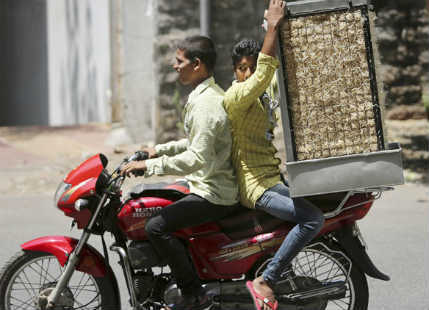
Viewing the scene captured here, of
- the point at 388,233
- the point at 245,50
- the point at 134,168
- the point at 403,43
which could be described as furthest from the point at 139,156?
the point at 403,43

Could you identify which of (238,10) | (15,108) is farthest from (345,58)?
(15,108)

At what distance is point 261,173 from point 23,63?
1686cm

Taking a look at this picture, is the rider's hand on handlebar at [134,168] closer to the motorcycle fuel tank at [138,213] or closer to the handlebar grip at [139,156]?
the handlebar grip at [139,156]

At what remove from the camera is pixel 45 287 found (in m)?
4.06

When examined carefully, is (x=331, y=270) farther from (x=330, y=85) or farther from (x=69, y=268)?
(x=69, y=268)

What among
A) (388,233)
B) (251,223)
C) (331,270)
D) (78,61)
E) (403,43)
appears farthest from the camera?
(78,61)

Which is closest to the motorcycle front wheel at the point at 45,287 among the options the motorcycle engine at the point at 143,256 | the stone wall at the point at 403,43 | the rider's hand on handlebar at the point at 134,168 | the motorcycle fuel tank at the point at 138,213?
the motorcycle engine at the point at 143,256

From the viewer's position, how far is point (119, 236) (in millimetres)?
4062

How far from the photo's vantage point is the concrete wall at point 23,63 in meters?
18.8

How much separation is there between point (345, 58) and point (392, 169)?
0.61 metres

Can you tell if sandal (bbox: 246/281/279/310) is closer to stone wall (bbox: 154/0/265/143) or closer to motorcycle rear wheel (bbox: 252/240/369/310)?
motorcycle rear wheel (bbox: 252/240/369/310)

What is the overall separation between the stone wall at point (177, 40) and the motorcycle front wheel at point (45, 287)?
6.17m

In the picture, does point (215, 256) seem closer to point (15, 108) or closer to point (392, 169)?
point (392, 169)

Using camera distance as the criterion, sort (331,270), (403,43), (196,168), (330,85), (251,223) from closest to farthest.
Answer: (330,85) < (196,168) < (251,223) < (331,270) < (403,43)
